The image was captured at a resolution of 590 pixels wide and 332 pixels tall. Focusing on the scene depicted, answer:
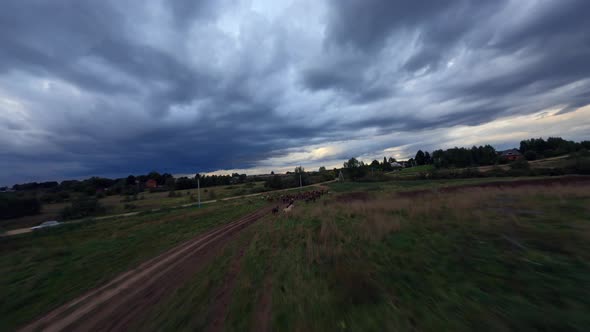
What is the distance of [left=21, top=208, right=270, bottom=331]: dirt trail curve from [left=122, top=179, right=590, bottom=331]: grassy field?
0.64m

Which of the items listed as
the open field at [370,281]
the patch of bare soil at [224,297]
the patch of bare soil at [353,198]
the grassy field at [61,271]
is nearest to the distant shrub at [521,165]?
the patch of bare soil at [353,198]

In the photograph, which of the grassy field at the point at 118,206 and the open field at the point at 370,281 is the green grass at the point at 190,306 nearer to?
the open field at the point at 370,281

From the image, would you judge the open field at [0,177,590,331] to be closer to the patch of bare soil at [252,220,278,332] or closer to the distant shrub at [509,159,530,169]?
the patch of bare soil at [252,220,278,332]

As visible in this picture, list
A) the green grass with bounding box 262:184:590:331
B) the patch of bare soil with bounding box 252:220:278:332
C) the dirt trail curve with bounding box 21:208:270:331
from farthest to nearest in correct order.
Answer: the dirt trail curve with bounding box 21:208:270:331 < the patch of bare soil with bounding box 252:220:278:332 < the green grass with bounding box 262:184:590:331

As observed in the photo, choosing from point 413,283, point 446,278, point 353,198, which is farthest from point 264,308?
point 353,198

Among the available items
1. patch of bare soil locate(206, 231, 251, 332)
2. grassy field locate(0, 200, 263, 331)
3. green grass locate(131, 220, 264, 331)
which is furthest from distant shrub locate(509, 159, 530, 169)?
grassy field locate(0, 200, 263, 331)

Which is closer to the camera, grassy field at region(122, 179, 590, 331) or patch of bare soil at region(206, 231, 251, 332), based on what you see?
grassy field at region(122, 179, 590, 331)

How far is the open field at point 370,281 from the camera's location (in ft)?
11.3

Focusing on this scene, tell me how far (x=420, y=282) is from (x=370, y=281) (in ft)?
3.68

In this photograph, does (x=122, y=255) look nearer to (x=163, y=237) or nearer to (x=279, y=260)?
(x=163, y=237)

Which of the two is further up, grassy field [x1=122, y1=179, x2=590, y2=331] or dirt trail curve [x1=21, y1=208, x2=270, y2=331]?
grassy field [x1=122, y1=179, x2=590, y2=331]

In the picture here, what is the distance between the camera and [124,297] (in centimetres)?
542

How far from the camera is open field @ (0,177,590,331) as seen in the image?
3441mm

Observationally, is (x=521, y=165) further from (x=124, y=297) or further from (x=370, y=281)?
(x=124, y=297)
